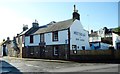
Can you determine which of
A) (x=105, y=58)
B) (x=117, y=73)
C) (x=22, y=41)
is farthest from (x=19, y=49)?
(x=117, y=73)

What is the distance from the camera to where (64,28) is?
1393 inches

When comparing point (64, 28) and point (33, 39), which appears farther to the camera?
point (33, 39)

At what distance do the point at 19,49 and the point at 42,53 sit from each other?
447 inches

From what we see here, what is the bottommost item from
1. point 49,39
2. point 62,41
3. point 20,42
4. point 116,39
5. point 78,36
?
point 62,41

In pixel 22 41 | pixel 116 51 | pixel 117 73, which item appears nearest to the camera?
pixel 117 73

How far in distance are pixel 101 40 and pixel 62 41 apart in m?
23.4

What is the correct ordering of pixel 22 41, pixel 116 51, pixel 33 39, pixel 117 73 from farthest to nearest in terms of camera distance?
pixel 22 41 < pixel 33 39 < pixel 116 51 < pixel 117 73

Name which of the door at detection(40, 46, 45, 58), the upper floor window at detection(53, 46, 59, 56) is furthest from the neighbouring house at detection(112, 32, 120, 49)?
the door at detection(40, 46, 45, 58)

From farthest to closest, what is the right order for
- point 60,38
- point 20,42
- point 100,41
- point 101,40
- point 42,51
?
point 101,40, point 100,41, point 20,42, point 42,51, point 60,38

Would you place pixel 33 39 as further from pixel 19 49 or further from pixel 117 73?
pixel 117 73

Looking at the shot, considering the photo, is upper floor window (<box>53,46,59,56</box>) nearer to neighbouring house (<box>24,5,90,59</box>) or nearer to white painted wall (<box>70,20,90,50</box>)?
neighbouring house (<box>24,5,90,59</box>)

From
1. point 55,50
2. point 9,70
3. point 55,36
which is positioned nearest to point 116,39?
point 55,36

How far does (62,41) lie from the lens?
116 feet

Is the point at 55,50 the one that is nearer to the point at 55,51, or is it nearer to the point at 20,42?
the point at 55,51
